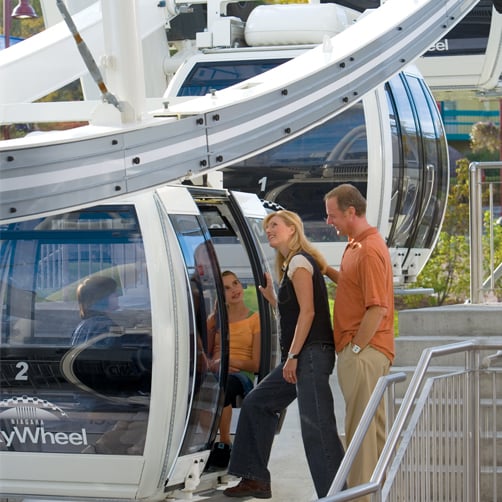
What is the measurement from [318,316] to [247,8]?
9.14 m

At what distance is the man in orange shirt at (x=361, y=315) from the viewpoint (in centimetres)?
699

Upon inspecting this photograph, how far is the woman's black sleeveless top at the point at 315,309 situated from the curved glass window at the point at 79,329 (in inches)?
29.8

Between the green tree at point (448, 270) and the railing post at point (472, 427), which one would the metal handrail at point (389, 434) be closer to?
the railing post at point (472, 427)

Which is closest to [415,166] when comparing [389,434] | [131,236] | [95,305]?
[131,236]

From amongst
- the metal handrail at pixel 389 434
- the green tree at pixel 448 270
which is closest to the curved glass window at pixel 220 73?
the metal handrail at pixel 389 434

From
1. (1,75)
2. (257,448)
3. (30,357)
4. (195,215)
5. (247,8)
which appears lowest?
(257,448)

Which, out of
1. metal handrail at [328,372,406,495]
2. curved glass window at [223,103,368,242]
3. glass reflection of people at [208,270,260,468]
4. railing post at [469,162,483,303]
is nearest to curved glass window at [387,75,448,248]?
curved glass window at [223,103,368,242]

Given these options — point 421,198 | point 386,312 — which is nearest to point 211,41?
point 421,198

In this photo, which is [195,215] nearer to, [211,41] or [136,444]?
[136,444]

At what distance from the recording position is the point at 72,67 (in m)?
8.87

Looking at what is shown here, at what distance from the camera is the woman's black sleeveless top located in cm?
716

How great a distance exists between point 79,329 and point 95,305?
6.4 inches

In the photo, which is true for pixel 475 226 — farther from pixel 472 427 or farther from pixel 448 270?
pixel 448 270

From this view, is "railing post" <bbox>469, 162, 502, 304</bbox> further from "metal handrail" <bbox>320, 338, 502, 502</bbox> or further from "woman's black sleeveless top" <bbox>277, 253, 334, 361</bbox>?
"woman's black sleeveless top" <bbox>277, 253, 334, 361</bbox>
